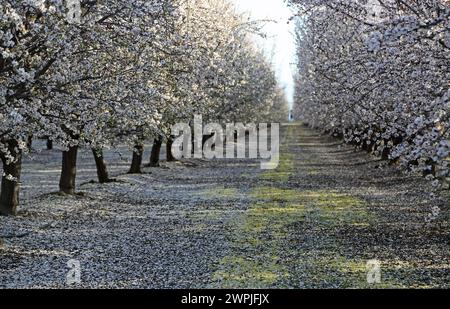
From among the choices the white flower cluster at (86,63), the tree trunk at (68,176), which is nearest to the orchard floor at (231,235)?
the tree trunk at (68,176)

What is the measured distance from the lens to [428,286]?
10703 millimetres

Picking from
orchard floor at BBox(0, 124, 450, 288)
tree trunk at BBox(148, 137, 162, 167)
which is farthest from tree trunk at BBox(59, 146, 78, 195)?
tree trunk at BBox(148, 137, 162, 167)

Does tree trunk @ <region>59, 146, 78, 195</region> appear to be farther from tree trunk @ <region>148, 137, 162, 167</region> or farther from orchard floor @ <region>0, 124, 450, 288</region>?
tree trunk @ <region>148, 137, 162, 167</region>

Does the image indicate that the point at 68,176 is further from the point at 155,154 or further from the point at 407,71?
the point at 155,154

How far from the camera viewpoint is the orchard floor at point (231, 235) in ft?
37.7

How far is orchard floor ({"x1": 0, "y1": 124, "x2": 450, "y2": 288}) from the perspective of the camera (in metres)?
11.5

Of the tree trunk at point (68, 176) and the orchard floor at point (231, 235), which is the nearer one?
the orchard floor at point (231, 235)

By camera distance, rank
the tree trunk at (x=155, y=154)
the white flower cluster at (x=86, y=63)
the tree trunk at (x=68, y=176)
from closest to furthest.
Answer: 1. the white flower cluster at (x=86, y=63)
2. the tree trunk at (x=68, y=176)
3. the tree trunk at (x=155, y=154)

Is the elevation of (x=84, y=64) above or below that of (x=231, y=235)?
above

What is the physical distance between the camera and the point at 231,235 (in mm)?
15641

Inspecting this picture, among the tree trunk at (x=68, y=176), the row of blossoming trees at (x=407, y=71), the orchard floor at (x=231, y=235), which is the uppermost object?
the row of blossoming trees at (x=407, y=71)

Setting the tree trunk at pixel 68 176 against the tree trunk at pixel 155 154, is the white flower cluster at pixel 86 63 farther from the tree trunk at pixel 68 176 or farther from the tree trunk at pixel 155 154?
the tree trunk at pixel 155 154

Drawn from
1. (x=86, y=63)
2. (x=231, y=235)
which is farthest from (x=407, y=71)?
(x=86, y=63)
